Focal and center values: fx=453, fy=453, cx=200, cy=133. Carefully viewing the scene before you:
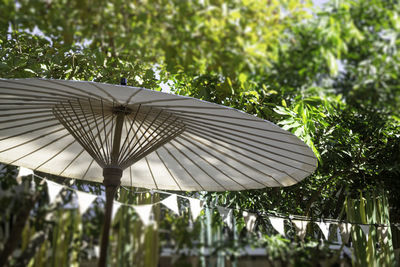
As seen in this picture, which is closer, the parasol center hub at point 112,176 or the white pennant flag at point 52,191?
the white pennant flag at point 52,191

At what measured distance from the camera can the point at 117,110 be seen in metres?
3.62

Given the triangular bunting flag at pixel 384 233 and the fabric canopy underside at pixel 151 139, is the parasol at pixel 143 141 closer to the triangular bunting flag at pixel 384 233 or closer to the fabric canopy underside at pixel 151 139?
the fabric canopy underside at pixel 151 139

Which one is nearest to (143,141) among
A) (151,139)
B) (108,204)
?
(151,139)

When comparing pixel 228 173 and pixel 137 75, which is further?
pixel 137 75

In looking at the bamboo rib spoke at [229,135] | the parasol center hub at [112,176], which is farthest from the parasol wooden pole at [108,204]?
the bamboo rib spoke at [229,135]

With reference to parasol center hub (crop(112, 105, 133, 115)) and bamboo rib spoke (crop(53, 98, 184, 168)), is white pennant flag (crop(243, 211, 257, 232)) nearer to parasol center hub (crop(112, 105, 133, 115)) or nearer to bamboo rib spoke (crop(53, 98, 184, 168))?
bamboo rib spoke (crop(53, 98, 184, 168))

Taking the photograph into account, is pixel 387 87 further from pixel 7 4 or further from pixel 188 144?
pixel 188 144

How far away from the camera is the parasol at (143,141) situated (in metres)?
3.03

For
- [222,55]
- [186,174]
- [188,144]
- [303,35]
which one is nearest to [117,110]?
[188,144]

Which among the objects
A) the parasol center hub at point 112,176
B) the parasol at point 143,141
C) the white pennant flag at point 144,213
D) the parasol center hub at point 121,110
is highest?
the parasol center hub at point 121,110

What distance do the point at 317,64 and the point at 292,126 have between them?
280 cm

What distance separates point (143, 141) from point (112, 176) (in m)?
0.71

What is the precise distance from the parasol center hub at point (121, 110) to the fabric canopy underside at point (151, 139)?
0.11ft

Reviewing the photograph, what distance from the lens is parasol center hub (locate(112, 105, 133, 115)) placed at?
3.60 meters
